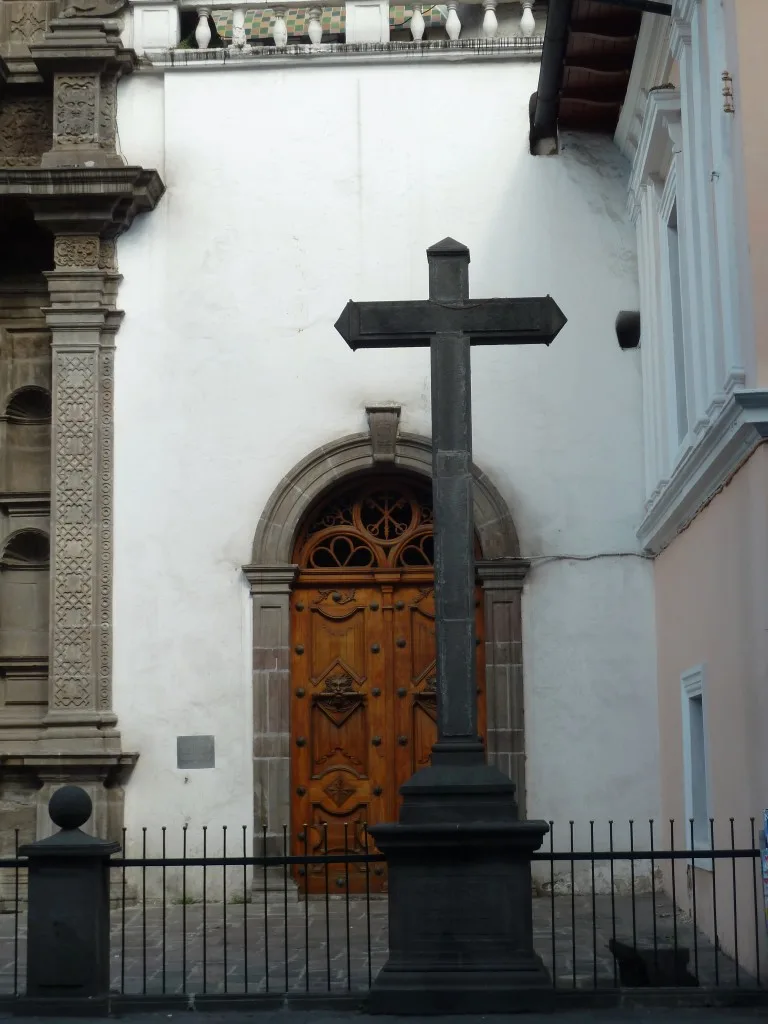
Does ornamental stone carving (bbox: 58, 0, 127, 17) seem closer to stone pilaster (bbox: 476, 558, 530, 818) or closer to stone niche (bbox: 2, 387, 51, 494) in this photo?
stone niche (bbox: 2, 387, 51, 494)

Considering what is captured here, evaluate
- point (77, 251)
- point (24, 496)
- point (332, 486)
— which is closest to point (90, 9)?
point (77, 251)

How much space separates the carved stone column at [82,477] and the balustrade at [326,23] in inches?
85.1

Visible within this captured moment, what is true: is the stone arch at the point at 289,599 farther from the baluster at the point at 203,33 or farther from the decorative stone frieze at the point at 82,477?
the baluster at the point at 203,33

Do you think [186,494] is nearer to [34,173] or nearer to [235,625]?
[235,625]

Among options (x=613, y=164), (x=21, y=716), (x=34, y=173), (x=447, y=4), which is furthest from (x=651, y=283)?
(x=21, y=716)

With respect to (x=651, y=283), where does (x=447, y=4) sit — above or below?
above

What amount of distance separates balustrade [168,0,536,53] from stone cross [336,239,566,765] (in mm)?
5262

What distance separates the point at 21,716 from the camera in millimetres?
12789

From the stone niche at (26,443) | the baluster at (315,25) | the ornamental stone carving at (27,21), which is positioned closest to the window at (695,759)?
the stone niche at (26,443)

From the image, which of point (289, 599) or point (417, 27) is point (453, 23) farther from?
point (289, 599)

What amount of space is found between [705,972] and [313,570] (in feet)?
17.0

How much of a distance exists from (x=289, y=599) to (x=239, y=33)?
485 centimetres

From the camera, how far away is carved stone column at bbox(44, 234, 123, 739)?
→ 12.5m

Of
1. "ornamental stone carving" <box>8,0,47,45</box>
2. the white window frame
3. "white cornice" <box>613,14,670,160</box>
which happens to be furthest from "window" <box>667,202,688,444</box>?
"ornamental stone carving" <box>8,0,47,45</box>
